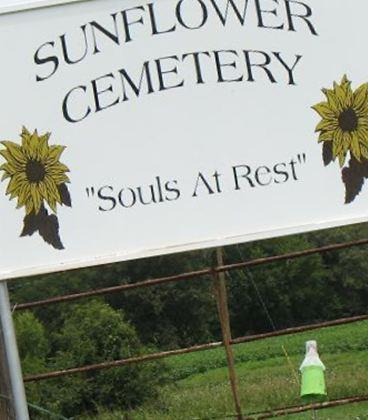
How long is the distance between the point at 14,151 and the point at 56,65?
0.37 meters

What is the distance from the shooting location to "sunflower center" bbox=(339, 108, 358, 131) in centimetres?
484

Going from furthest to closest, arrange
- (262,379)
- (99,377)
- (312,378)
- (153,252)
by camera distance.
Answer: (262,379) < (99,377) < (312,378) < (153,252)

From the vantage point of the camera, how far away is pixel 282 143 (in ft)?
15.8

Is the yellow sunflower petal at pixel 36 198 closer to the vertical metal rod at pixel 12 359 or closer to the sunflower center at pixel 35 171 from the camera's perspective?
the sunflower center at pixel 35 171

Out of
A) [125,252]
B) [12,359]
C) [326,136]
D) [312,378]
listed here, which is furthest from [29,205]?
[312,378]

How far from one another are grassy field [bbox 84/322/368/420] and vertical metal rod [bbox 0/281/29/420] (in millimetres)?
3112

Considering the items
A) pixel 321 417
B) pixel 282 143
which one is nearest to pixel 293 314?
pixel 321 417

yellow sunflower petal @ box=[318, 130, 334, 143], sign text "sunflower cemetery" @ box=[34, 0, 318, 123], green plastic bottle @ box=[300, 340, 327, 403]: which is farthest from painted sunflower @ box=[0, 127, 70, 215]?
green plastic bottle @ box=[300, 340, 327, 403]

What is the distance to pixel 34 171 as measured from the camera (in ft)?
15.9

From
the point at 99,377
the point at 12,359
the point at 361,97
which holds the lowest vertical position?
the point at 99,377

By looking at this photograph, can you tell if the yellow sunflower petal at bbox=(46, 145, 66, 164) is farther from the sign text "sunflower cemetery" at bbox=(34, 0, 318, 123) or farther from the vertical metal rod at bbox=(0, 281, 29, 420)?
the vertical metal rod at bbox=(0, 281, 29, 420)

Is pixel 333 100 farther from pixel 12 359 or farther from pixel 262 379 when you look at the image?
pixel 262 379

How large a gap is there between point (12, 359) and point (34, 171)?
72 cm

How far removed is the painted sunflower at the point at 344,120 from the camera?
4.82 m
